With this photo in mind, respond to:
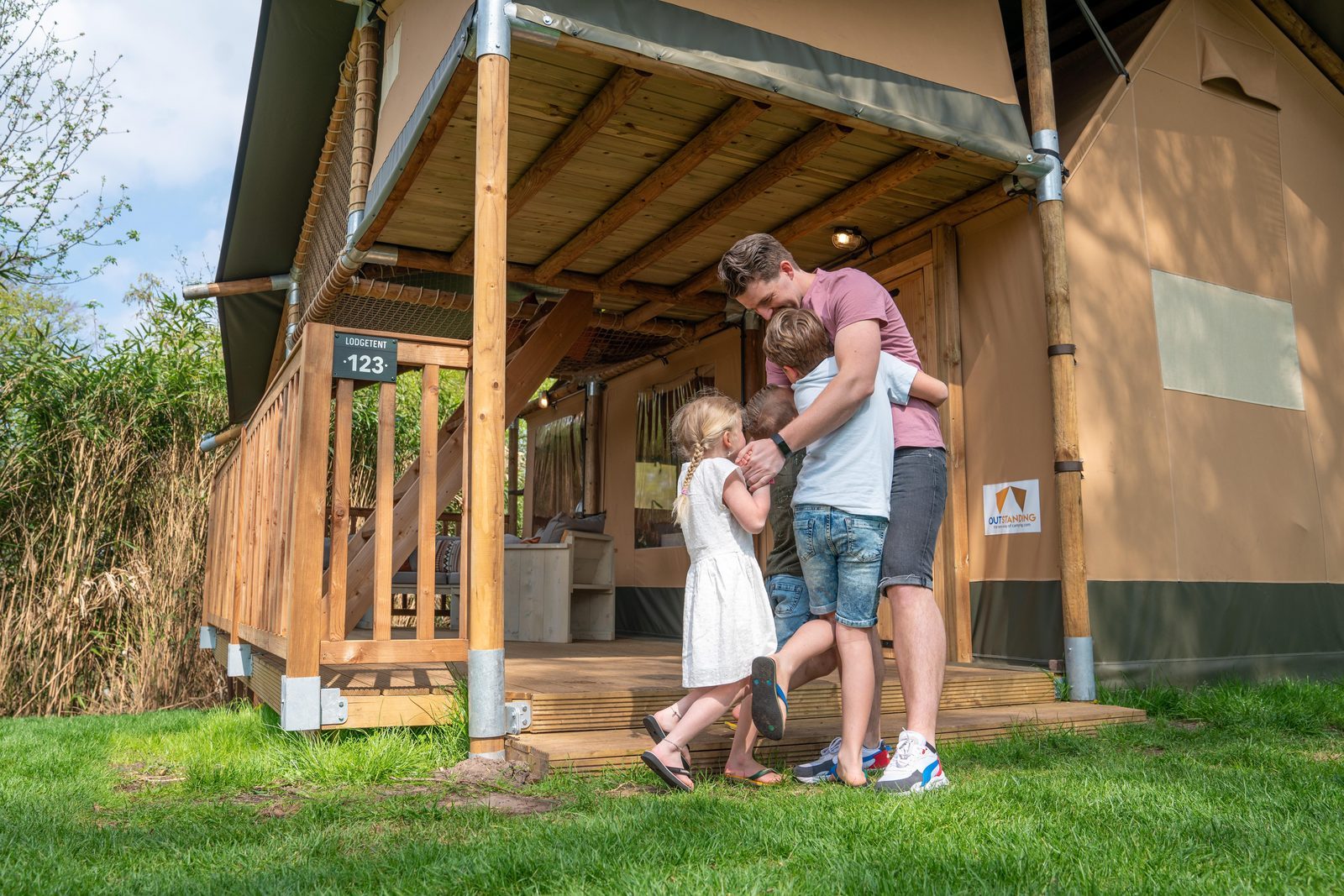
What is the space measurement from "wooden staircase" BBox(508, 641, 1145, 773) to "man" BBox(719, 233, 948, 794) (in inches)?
15.6

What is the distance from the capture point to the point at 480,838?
6.84 ft

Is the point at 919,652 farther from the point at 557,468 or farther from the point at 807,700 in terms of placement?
the point at 557,468

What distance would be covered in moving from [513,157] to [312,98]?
2392mm

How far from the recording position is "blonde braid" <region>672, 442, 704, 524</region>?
2.76m

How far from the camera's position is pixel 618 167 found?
468 cm

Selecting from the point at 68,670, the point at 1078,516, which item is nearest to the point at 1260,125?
the point at 1078,516

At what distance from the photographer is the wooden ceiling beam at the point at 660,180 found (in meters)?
4.05

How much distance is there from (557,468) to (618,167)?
507cm

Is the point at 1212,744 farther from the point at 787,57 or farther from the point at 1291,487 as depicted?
the point at 787,57

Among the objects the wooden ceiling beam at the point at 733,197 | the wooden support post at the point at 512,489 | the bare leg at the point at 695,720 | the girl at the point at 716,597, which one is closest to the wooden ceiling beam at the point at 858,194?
the wooden ceiling beam at the point at 733,197

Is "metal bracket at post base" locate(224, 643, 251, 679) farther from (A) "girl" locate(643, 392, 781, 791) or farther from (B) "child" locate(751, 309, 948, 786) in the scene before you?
(B) "child" locate(751, 309, 948, 786)

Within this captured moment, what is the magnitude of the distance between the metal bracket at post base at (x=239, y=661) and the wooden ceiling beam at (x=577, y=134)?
229 centimetres

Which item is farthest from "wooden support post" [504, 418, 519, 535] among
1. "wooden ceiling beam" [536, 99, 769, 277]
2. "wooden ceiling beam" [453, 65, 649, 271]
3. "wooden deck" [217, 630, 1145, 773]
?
"wooden deck" [217, 630, 1145, 773]

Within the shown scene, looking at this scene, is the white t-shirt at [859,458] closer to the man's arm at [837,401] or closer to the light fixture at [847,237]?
the man's arm at [837,401]
